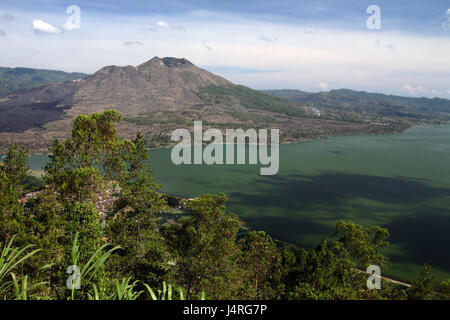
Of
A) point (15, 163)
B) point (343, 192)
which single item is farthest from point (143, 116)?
point (15, 163)

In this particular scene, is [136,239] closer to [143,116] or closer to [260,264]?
[260,264]

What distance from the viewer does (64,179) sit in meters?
12.2

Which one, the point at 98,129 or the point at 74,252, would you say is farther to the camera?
the point at 98,129

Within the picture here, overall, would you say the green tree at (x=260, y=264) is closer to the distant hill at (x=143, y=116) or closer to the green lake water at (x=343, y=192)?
the green lake water at (x=343, y=192)

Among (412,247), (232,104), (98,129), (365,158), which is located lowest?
(412,247)

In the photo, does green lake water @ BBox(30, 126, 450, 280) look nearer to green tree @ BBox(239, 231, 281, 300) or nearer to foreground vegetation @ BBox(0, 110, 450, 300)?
green tree @ BBox(239, 231, 281, 300)

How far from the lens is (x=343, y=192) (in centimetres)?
5947

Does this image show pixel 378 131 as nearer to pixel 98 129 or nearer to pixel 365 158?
Result: pixel 365 158

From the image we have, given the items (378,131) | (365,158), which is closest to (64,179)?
(365,158)

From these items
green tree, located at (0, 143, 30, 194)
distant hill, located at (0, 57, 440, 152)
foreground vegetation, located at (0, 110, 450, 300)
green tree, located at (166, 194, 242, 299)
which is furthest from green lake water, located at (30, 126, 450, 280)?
distant hill, located at (0, 57, 440, 152)

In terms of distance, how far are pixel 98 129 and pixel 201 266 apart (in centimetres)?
797

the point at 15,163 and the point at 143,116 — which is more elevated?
the point at 143,116

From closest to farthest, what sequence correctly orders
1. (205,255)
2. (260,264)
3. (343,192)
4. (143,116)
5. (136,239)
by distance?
(205,255) → (136,239) → (260,264) → (343,192) → (143,116)
